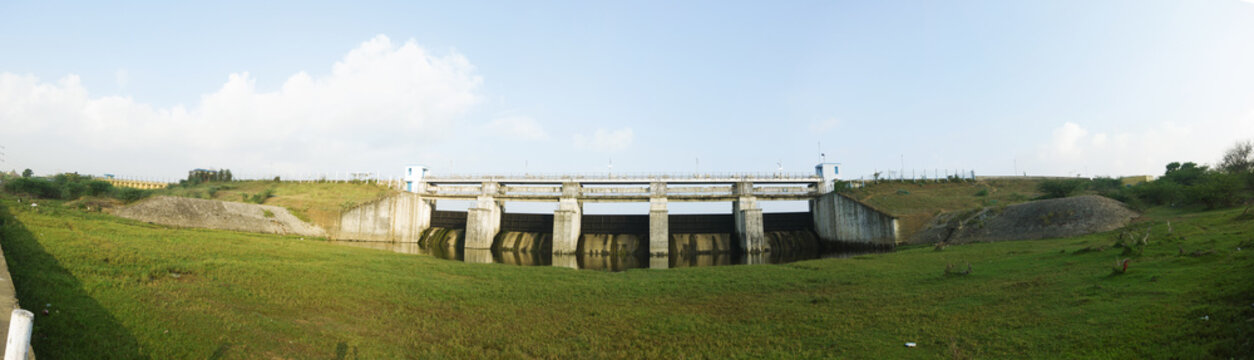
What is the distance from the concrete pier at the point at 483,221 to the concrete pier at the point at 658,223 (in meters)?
18.4

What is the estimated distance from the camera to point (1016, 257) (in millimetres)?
25094

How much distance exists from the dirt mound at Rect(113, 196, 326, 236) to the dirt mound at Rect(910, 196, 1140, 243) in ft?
205

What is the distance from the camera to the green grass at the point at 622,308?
10.4 metres

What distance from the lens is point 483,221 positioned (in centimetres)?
6072

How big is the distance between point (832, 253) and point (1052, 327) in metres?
44.3

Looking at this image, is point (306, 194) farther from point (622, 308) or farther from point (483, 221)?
point (622, 308)

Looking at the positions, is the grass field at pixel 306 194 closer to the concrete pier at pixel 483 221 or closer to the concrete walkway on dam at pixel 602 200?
the concrete walkway on dam at pixel 602 200

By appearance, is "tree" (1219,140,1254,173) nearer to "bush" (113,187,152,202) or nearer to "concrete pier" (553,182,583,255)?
"concrete pier" (553,182,583,255)

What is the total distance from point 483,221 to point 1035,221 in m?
51.3

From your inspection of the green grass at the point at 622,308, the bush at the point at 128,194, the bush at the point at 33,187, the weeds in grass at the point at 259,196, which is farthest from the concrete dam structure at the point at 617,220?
the green grass at the point at 622,308

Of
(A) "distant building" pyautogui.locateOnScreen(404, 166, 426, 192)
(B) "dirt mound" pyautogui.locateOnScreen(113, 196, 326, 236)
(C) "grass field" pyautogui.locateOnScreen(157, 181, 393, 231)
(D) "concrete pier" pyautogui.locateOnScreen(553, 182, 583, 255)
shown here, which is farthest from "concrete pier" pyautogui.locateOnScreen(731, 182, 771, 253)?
(B) "dirt mound" pyautogui.locateOnScreen(113, 196, 326, 236)

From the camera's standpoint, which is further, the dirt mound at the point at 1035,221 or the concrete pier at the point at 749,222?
the concrete pier at the point at 749,222

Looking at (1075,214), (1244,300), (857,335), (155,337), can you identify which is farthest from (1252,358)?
(1075,214)

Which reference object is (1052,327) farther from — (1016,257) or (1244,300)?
(1016,257)
